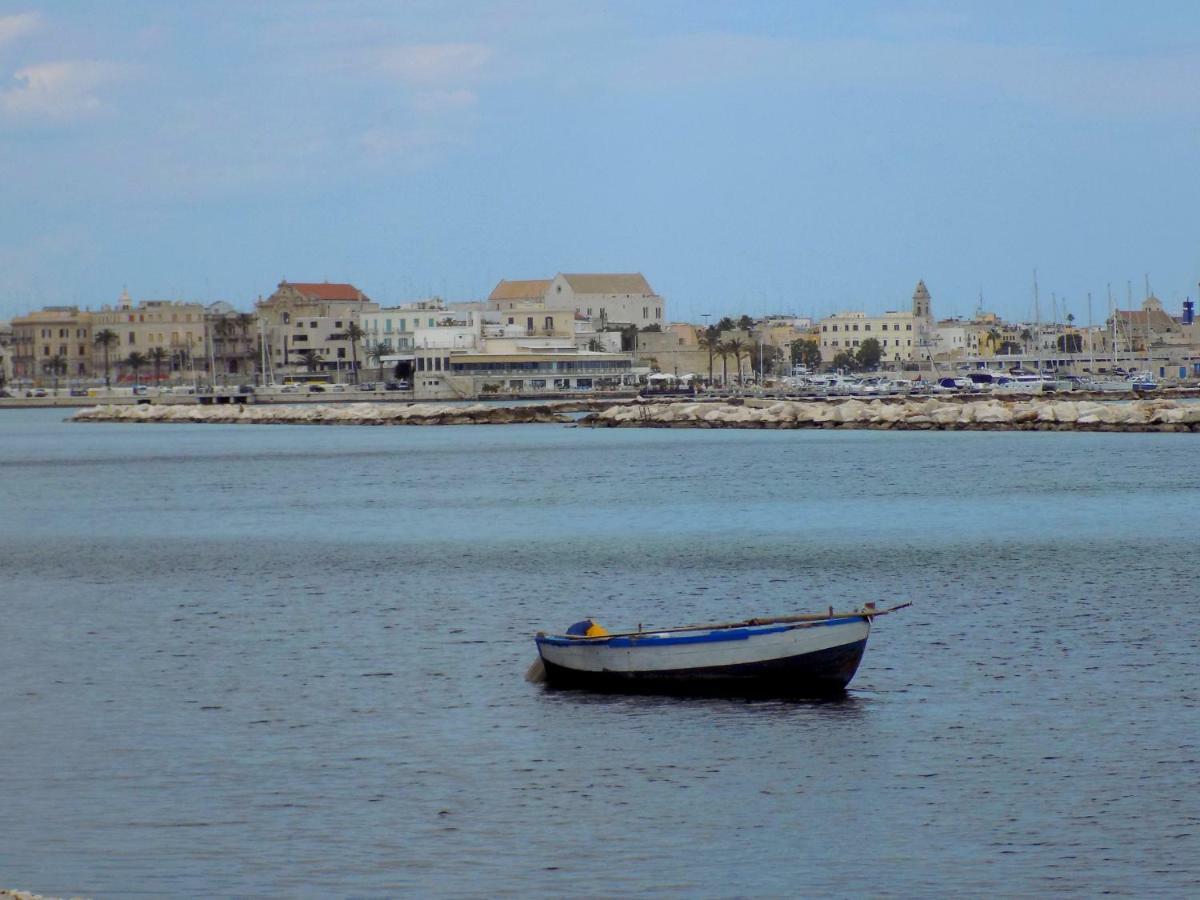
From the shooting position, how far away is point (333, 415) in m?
122

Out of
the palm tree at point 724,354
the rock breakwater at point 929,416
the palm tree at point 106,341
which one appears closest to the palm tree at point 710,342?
the palm tree at point 724,354

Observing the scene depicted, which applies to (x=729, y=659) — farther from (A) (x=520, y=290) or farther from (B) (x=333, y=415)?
(A) (x=520, y=290)

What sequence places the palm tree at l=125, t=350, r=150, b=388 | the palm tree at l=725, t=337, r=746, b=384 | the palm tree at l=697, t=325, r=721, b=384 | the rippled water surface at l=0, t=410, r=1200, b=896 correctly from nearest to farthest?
the rippled water surface at l=0, t=410, r=1200, b=896, the palm tree at l=697, t=325, r=721, b=384, the palm tree at l=725, t=337, r=746, b=384, the palm tree at l=125, t=350, r=150, b=388

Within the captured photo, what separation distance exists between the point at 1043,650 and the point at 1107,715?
416 cm

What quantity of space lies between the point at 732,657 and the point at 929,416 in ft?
257

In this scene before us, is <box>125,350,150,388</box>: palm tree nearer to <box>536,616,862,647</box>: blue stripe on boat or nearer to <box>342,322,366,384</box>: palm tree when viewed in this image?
<box>342,322,366,384</box>: palm tree

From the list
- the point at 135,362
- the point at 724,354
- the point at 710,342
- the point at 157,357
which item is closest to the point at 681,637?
the point at 724,354

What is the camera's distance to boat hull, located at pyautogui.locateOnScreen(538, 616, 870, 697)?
19859 mm

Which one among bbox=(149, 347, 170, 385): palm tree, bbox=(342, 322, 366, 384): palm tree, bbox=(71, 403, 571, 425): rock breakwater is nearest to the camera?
bbox=(71, 403, 571, 425): rock breakwater

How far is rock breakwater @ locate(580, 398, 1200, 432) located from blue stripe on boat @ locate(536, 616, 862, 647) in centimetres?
7009

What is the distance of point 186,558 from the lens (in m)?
38.9

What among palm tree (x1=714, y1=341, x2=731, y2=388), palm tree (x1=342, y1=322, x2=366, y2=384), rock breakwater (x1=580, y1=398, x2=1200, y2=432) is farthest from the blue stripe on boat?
palm tree (x1=714, y1=341, x2=731, y2=388)

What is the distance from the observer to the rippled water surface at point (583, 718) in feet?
47.1

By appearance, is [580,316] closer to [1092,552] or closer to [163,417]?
[163,417]
